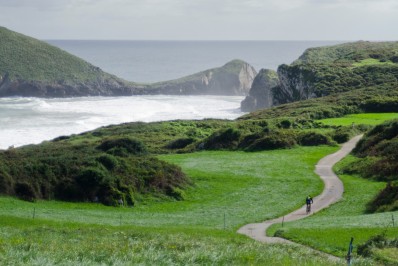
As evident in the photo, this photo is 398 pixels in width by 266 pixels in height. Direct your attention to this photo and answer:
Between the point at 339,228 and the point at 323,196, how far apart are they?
13073 mm

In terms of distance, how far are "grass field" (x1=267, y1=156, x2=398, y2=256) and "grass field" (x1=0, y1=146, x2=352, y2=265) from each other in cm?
189

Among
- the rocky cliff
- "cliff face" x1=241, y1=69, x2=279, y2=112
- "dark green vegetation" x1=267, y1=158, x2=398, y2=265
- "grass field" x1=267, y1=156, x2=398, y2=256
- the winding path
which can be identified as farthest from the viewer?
"cliff face" x1=241, y1=69, x2=279, y2=112

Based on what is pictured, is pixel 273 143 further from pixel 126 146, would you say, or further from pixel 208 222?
pixel 208 222

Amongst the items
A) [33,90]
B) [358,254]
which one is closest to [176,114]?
[33,90]

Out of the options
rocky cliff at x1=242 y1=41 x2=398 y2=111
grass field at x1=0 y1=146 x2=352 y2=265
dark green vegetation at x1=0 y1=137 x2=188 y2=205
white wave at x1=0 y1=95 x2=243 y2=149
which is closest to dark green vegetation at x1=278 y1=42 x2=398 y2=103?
rocky cliff at x1=242 y1=41 x2=398 y2=111

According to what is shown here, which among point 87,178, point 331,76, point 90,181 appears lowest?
point 90,181

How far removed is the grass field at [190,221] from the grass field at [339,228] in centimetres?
189

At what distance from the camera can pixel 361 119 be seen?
69.6m

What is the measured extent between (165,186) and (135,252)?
22097mm

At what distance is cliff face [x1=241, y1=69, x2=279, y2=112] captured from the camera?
Answer: 155875 millimetres

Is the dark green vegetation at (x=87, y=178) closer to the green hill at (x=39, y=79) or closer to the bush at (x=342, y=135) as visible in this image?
the bush at (x=342, y=135)

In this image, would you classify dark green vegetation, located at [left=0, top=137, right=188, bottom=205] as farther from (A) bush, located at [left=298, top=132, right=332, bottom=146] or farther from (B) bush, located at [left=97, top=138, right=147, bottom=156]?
(A) bush, located at [left=298, top=132, right=332, bottom=146]

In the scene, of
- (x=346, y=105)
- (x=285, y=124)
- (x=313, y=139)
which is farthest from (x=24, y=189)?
(x=346, y=105)

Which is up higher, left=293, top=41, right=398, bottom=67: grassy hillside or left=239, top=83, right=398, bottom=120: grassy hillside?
left=293, top=41, right=398, bottom=67: grassy hillside
